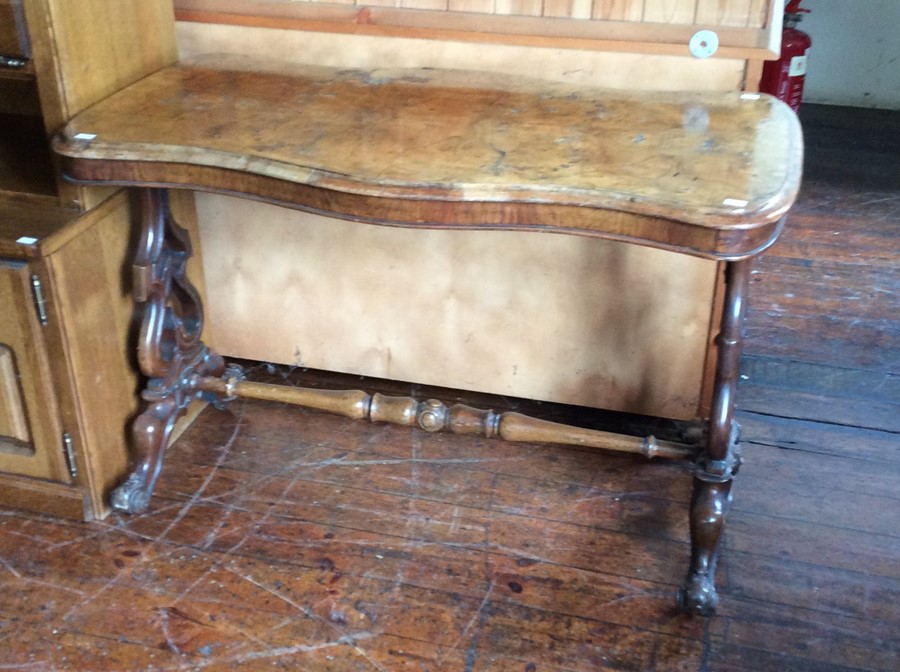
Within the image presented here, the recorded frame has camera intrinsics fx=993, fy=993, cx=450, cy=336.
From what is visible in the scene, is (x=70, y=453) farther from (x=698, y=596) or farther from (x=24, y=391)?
(x=698, y=596)

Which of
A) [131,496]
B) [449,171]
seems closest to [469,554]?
[131,496]

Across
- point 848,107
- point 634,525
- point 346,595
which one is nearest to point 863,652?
point 634,525

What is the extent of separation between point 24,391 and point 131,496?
323mm

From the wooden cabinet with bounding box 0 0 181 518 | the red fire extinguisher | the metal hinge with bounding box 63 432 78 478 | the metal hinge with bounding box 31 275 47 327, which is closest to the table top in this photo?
the wooden cabinet with bounding box 0 0 181 518

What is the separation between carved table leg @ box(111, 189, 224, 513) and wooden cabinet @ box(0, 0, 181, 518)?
72 millimetres

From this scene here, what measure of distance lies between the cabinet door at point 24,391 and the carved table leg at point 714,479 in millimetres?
1350

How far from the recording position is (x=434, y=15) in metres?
2.20

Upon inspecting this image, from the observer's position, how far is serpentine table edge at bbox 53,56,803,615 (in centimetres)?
163

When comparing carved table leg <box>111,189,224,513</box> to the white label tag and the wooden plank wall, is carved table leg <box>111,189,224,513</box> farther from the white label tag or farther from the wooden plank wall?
the white label tag

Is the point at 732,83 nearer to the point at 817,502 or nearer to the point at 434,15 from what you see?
the point at 434,15

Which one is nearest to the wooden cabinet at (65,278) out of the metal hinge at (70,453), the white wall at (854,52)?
the metal hinge at (70,453)

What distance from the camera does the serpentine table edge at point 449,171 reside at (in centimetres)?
163

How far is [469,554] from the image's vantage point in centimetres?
213

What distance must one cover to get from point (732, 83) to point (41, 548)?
178cm
